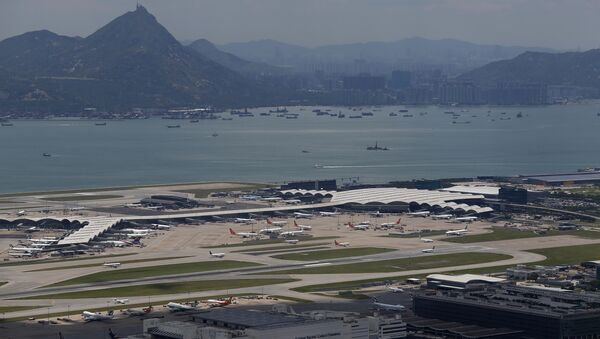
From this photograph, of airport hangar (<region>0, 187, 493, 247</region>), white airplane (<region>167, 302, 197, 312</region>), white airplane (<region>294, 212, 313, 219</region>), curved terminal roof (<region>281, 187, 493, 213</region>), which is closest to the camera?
white airplane (<region>167, 302, 197, 312</region>)

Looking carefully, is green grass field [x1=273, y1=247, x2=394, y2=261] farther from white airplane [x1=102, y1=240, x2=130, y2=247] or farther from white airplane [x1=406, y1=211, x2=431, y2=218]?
white airplane [x1=406, y1=211, x2=431, y2=218]

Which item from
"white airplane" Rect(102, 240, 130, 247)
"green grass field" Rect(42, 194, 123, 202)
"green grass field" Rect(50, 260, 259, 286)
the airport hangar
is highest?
the airport hangar

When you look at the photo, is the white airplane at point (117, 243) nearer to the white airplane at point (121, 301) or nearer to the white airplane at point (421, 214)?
the white airplane at point (121, 301)

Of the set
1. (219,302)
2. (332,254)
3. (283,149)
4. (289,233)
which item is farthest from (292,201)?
(283,149)

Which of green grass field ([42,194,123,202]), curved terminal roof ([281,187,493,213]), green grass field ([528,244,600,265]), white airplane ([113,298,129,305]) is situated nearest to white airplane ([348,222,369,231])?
curved terminal roof ([281,187,493,213])

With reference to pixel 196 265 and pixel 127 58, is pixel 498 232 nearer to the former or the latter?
pixel 196 265

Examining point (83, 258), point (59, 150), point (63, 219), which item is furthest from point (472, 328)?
point (59, 150)

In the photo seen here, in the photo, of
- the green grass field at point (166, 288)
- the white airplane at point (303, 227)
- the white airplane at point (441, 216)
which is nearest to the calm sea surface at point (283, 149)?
the white airplane at point (441, 216)
